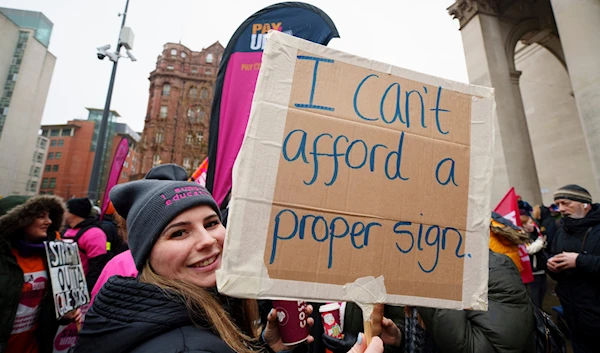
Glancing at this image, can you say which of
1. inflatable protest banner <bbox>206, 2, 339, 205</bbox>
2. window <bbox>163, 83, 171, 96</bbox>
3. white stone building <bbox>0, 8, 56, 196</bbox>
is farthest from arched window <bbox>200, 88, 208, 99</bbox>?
inflatable protest banner <bbox>206, 2, 339, 205</bbox>

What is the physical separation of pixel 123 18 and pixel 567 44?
11.9 meters

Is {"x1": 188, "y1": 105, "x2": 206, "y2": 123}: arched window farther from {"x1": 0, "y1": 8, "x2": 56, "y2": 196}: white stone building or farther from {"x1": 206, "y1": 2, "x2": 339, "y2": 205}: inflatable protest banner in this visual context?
{"x1": 206, "y1": 2, "x2": 339, "y2": 205}: inflatable protest banner

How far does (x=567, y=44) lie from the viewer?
713cm

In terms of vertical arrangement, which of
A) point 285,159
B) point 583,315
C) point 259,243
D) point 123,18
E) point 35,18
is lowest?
point 583,315

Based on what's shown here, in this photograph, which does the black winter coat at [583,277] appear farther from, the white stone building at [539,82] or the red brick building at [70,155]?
the red brick building at [70,155]

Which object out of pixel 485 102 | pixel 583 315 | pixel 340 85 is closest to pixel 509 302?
pixel 485 102

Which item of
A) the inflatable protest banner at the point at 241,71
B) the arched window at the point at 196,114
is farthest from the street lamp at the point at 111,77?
the arched window at the point at 196,114

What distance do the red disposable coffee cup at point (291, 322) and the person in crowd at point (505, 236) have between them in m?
2.51

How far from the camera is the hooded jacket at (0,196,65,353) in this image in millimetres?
2260

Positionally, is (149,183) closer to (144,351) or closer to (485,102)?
(144,351)

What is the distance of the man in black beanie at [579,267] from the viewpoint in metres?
2.85

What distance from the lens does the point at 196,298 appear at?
3.75ft

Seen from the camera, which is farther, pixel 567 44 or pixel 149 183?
pixel 567 44

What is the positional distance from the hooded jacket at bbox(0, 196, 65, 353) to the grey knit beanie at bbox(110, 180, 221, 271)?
1.69 metres
